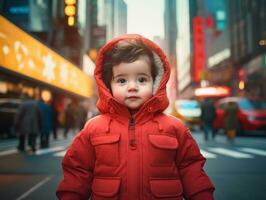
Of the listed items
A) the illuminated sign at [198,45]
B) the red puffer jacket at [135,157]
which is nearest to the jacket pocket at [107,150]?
the red puffer jacket at [135,157]

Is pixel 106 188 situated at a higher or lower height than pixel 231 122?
lower

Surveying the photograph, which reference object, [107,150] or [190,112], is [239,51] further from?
[107,150]

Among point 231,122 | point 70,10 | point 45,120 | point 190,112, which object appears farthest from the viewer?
point 190,112

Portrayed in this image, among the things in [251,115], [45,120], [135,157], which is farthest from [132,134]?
[251,115]

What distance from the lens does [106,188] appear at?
2133 millimetres

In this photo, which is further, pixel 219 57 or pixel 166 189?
pixel 219 57

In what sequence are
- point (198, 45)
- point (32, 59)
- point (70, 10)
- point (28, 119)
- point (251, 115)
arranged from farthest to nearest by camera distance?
point (198, 45) → point (32, 59) → point (251, 115) → point (28, 119) → point (70, 10)

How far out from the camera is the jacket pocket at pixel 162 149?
2.18 meters

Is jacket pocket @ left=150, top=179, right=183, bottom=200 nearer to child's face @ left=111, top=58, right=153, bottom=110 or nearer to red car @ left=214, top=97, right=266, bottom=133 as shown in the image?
child's face @ left=111, top=58, right=153, bottom=110

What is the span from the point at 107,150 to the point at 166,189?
0.39 meters

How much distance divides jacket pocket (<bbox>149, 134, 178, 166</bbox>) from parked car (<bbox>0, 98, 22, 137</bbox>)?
14.0 metres

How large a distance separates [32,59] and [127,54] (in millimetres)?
17012

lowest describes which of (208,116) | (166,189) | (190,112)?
(166,189)

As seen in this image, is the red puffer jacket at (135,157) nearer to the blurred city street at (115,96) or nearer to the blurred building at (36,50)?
the blurred city street at (115,96)
